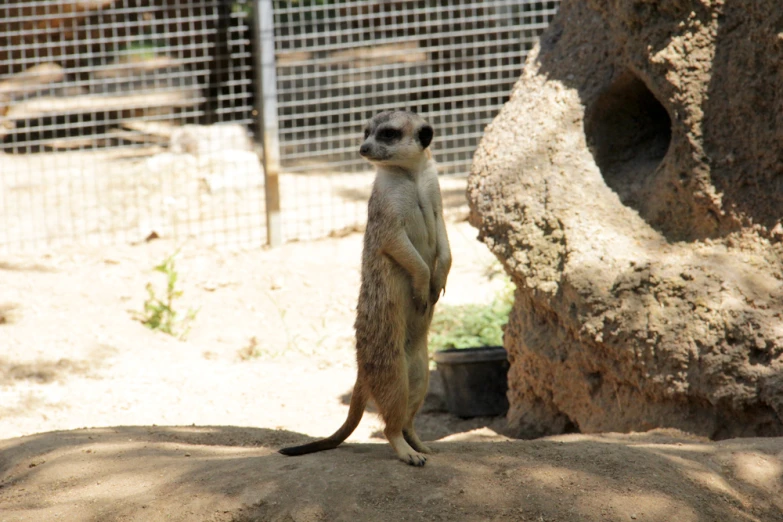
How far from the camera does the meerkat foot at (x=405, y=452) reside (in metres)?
2.70

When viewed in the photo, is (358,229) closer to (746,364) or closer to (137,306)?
(137,306)

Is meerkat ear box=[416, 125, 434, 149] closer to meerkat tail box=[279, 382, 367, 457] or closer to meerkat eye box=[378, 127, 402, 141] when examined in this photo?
meerkat eye box=[378, 127, 402, 141]

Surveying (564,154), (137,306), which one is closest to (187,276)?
(137,306)

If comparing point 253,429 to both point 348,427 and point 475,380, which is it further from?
point 475,380

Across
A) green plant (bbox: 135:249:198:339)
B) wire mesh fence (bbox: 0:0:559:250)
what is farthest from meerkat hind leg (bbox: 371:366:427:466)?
wire mesh fence (bbox: 0:0:559:250)

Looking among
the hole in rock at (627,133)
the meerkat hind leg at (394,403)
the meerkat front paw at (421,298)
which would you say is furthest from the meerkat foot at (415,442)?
the hole in rock at (627,133)

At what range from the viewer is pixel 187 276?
274 inches

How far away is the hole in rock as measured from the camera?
13.6ft

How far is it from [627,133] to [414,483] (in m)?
2.44

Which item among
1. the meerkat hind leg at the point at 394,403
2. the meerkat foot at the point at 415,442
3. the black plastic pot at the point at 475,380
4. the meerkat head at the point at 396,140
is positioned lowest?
the black plastic pot at the point at 475,380

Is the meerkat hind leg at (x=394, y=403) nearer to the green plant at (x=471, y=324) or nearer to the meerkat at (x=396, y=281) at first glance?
the meerkat at (x=396, y=281)

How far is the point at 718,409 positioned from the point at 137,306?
14.0ft

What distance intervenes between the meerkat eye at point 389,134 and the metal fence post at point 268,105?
4.92 m

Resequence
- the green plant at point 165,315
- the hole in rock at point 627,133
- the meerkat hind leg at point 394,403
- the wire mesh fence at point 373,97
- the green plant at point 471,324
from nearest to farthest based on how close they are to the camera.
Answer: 1. the meerkat hind leg at point 394,403
2. the hole in rock at point 627,133
3. the green plant at point 471,324
4. the green plant at point 165,315
5. the wire mesh fence at point 373,97
